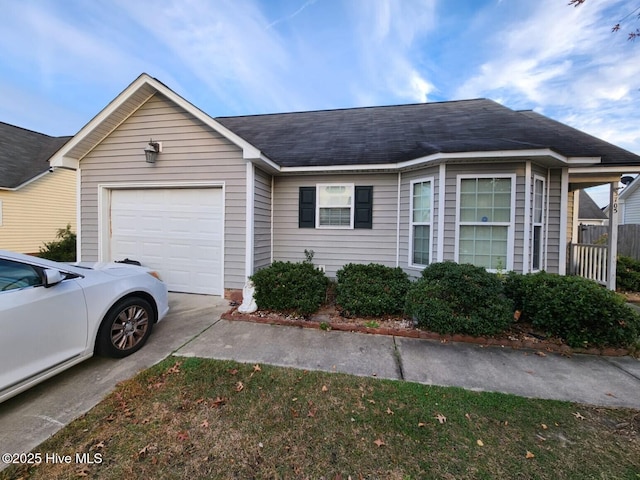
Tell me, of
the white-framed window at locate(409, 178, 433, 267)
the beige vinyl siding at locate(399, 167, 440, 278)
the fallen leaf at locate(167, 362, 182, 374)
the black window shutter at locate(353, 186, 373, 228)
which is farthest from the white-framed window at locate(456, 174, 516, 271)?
the fallen leaf at locate(167, 362, 182, 374)

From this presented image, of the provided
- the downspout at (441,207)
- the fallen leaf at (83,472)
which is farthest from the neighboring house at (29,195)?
the downspout at (441,207)

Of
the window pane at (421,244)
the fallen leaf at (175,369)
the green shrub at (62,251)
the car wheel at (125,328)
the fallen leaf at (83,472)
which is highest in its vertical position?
the window pane at (421,244)

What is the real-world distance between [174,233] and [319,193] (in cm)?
347

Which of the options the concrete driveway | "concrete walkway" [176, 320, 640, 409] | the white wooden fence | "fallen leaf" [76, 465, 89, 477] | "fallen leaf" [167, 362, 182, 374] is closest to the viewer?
"fallen leaf" [76, 465, 89, 477]

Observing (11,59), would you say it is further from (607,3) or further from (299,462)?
(607,3)

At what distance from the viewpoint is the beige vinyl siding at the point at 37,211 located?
10.4m

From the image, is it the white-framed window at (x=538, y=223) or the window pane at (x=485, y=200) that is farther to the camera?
the white-framed window at (x=538, y=223)

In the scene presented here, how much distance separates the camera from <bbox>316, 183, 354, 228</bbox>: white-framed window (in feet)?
21.0

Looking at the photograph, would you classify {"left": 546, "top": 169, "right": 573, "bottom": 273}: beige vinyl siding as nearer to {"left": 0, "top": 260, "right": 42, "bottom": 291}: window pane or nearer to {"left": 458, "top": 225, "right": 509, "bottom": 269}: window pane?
{"left": 458, "top": 225, "right": 509, "bottom": 269}: window pane

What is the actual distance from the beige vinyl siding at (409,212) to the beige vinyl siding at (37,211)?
14.7 meters

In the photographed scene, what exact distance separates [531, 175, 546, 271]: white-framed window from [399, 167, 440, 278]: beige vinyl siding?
186 cm

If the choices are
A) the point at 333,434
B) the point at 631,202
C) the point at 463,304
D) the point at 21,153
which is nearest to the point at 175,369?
the point at 333,434

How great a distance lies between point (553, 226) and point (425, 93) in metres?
10.1

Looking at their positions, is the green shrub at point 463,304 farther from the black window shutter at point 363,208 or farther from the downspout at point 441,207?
the black window shutter at point 363,208
